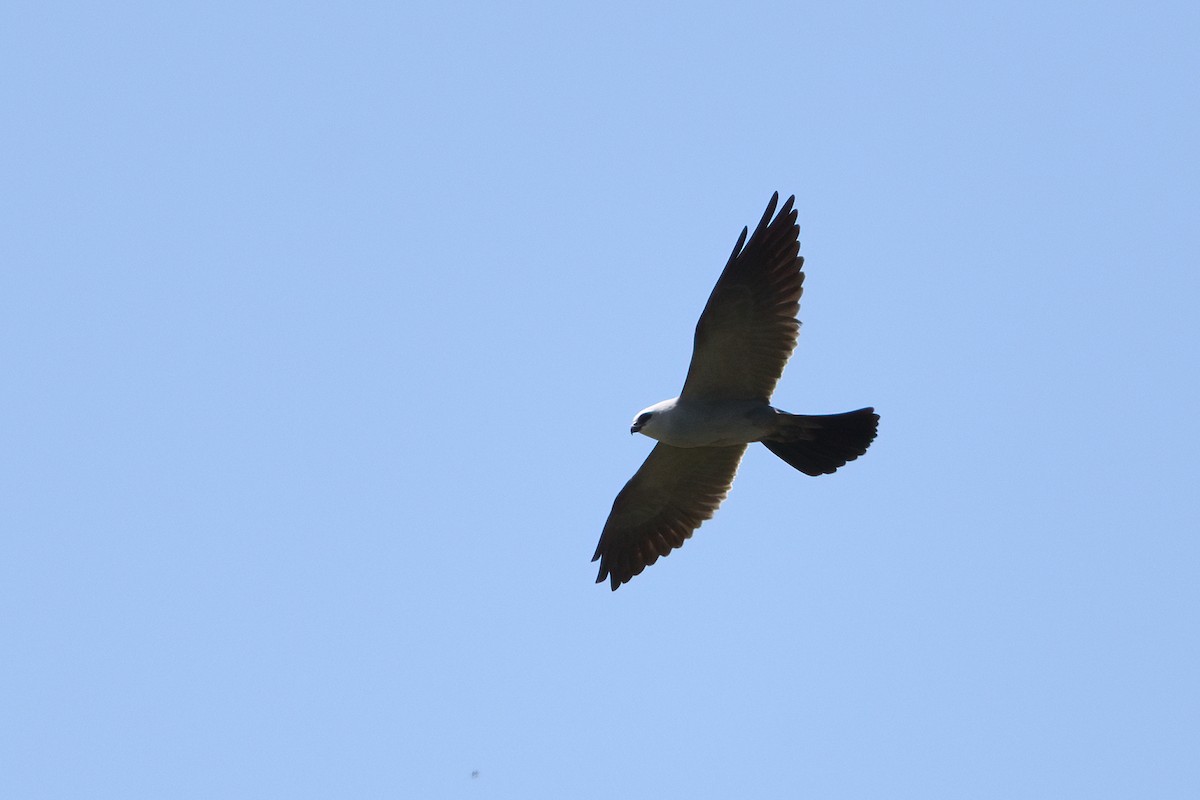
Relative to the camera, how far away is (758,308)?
38.6ft

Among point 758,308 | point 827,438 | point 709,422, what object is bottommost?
point 827,438

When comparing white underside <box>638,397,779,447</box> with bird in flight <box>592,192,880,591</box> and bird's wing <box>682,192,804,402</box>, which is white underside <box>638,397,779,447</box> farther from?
bird's wing <box>682,192,804,402</box>

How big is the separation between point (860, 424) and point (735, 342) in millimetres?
1219

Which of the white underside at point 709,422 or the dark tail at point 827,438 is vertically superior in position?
the white underside at point 709,422

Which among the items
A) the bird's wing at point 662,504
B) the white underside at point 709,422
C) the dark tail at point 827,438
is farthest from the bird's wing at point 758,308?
the bird's wing at point 662,504

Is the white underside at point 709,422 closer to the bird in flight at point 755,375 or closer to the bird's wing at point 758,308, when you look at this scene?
the bird in flight at point 755,375

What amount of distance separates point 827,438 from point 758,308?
3.91ft

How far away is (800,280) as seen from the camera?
11836mm

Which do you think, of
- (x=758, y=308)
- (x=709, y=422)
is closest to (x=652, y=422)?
(x=709, y=422)

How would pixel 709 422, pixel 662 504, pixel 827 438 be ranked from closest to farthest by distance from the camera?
pixel 827 438 → pixel 709 422 → pixel 662 504

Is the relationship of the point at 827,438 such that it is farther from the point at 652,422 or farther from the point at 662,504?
the point at 662,504

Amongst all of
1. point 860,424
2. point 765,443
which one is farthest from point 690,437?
point 860,424

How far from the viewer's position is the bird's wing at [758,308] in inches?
461

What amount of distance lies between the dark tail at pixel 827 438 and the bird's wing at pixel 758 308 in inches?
19.7
